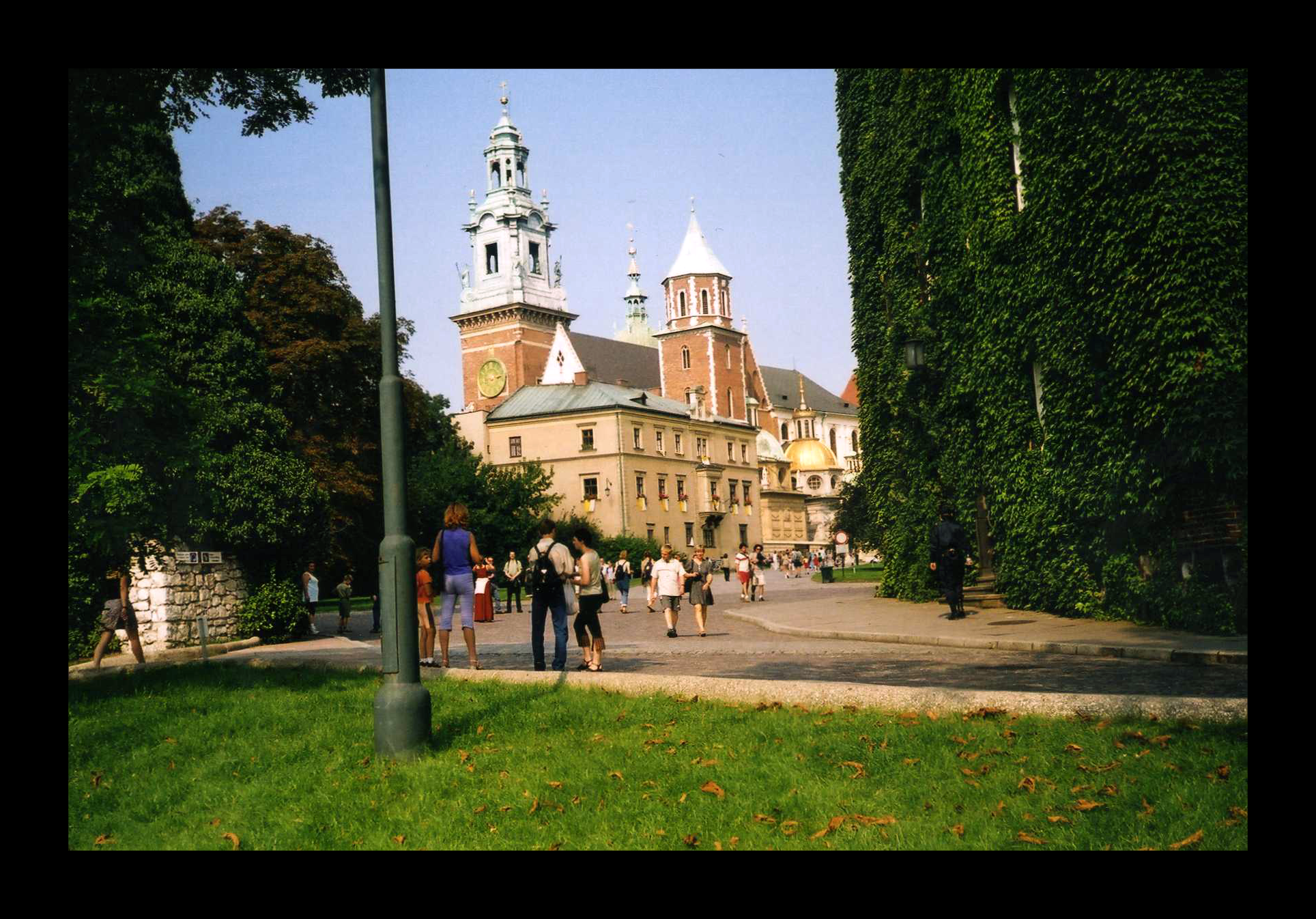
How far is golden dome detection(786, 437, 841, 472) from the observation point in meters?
124

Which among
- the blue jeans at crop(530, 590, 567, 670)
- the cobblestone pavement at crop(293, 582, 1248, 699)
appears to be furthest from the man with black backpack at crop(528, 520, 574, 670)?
the cobblestone pavement at crop(293, 582, 1248, 699)

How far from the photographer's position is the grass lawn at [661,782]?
604cm

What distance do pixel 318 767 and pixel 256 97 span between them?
7115mm

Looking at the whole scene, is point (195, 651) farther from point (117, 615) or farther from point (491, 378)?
point (491, 378)

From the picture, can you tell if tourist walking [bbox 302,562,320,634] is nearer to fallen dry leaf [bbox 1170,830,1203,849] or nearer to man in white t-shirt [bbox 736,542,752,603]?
man in white t-shirt [bbox 736,542,752,603]

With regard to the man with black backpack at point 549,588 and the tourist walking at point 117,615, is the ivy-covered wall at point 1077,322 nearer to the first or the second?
the man with black backpack at point 549,588

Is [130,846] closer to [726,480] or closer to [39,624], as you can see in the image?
[39,624]

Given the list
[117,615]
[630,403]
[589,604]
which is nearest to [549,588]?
[589,604]

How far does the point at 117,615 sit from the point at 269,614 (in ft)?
28.4

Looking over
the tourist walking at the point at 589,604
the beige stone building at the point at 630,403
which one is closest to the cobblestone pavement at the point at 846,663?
the tourist walking at the point at 589,604

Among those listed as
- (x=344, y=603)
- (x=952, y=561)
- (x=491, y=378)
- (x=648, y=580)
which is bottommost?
(x=648, y=580)

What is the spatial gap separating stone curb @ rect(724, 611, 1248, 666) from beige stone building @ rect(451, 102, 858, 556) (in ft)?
206

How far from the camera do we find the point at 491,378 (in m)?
97.8
